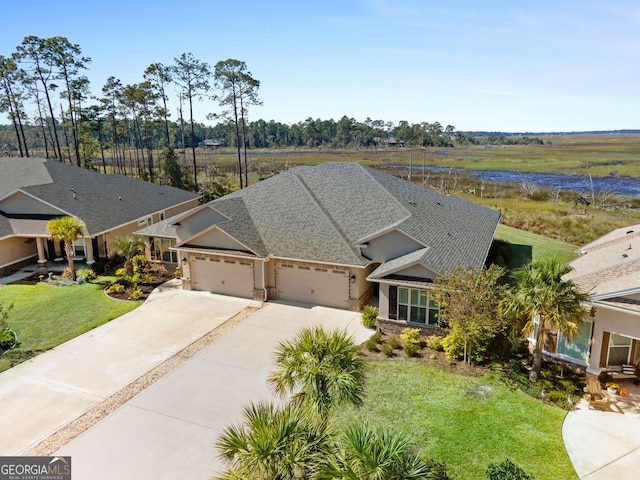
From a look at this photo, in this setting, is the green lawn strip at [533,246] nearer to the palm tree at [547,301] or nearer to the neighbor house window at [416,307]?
the neighbor house window at [416,307]

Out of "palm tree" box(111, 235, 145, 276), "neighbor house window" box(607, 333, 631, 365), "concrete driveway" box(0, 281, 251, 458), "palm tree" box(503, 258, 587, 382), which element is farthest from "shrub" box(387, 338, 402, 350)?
"palm tree" box(111, 235, 145, 276)

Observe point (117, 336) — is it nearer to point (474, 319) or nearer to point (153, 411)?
point (153, 411)

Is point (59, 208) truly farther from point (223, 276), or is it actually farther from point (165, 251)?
point (223, 276)

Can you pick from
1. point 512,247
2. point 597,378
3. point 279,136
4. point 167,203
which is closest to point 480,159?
point 279,136

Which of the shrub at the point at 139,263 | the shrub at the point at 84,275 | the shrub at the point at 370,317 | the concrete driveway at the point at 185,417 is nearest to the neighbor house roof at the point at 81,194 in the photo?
the shrub at the point at 84,275

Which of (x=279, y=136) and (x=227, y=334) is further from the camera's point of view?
(x=279, y=136)

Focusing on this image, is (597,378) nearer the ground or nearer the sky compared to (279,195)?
nearer the ground
